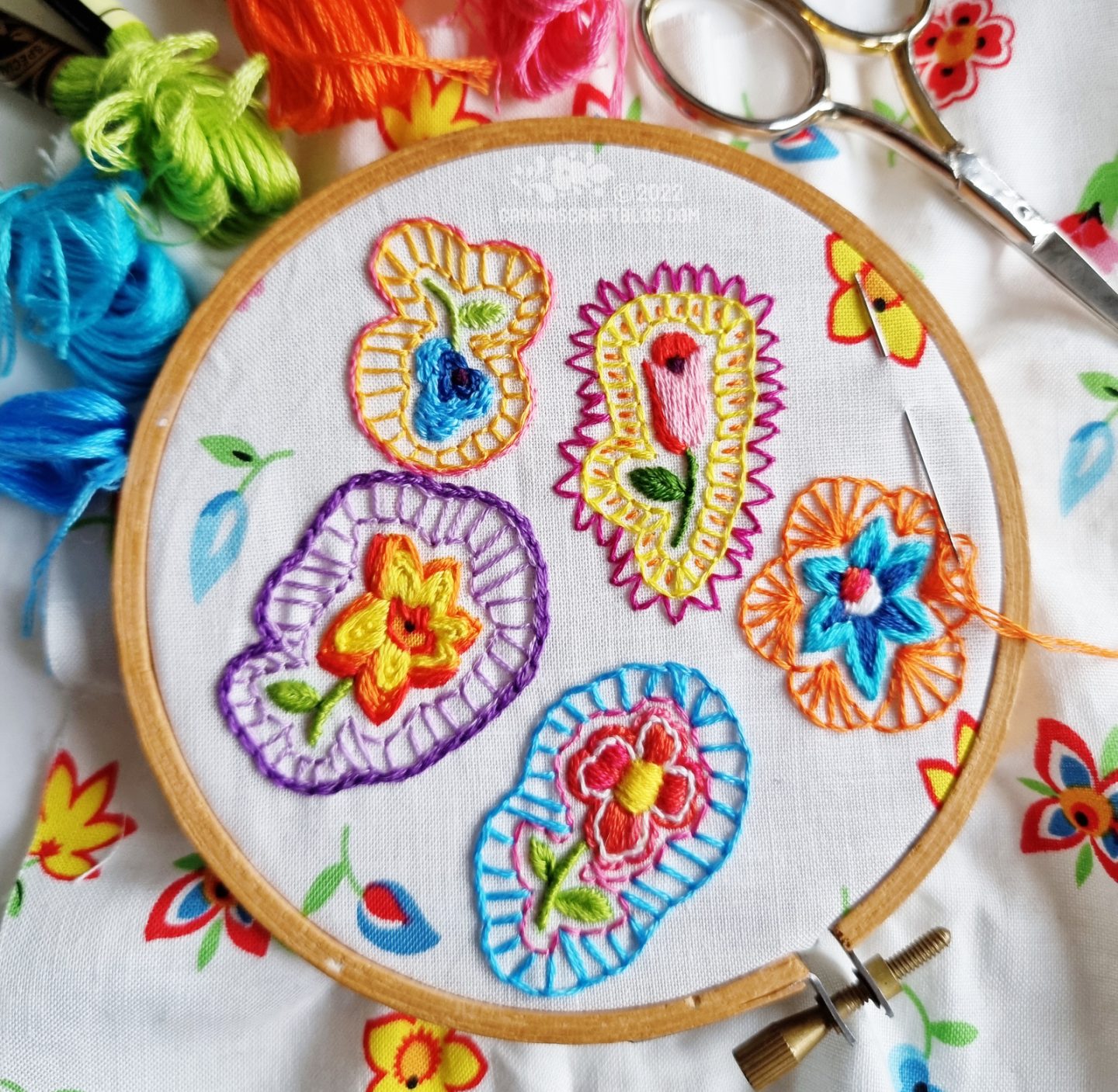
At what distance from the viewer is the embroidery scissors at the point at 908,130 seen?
2.18ft

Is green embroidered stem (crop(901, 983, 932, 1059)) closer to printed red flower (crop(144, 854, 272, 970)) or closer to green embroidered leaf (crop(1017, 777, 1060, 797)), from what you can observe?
green embroidered leaf (crop(1017, 777, 1060, 797))

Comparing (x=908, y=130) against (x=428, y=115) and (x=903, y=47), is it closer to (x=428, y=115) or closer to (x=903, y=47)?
(x=903, y=47)

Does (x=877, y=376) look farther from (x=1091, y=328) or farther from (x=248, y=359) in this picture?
(x=248, y=359)

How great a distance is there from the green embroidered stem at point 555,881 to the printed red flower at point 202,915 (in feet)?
0.69

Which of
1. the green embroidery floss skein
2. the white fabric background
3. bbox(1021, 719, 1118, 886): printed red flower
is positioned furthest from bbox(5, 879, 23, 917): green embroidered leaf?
bbox(1021, 719, 1118, 886): printed red flower

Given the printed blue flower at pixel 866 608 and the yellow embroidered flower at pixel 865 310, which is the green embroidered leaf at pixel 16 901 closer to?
the printed blue flower at pixel 866 608

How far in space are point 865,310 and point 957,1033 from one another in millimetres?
490

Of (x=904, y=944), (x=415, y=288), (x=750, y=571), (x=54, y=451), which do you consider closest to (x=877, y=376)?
(x=750, y=571)

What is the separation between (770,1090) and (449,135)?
2.24ft

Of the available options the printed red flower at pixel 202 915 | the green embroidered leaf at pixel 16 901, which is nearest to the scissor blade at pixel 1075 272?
the printed red flower at pixel 202 915

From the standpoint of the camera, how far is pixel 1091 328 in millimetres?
713

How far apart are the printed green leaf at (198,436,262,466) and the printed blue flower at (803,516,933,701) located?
34 centimetres

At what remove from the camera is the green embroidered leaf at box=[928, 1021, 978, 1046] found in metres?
0.67

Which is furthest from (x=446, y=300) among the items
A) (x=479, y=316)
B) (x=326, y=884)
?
(x=326, y=884)
